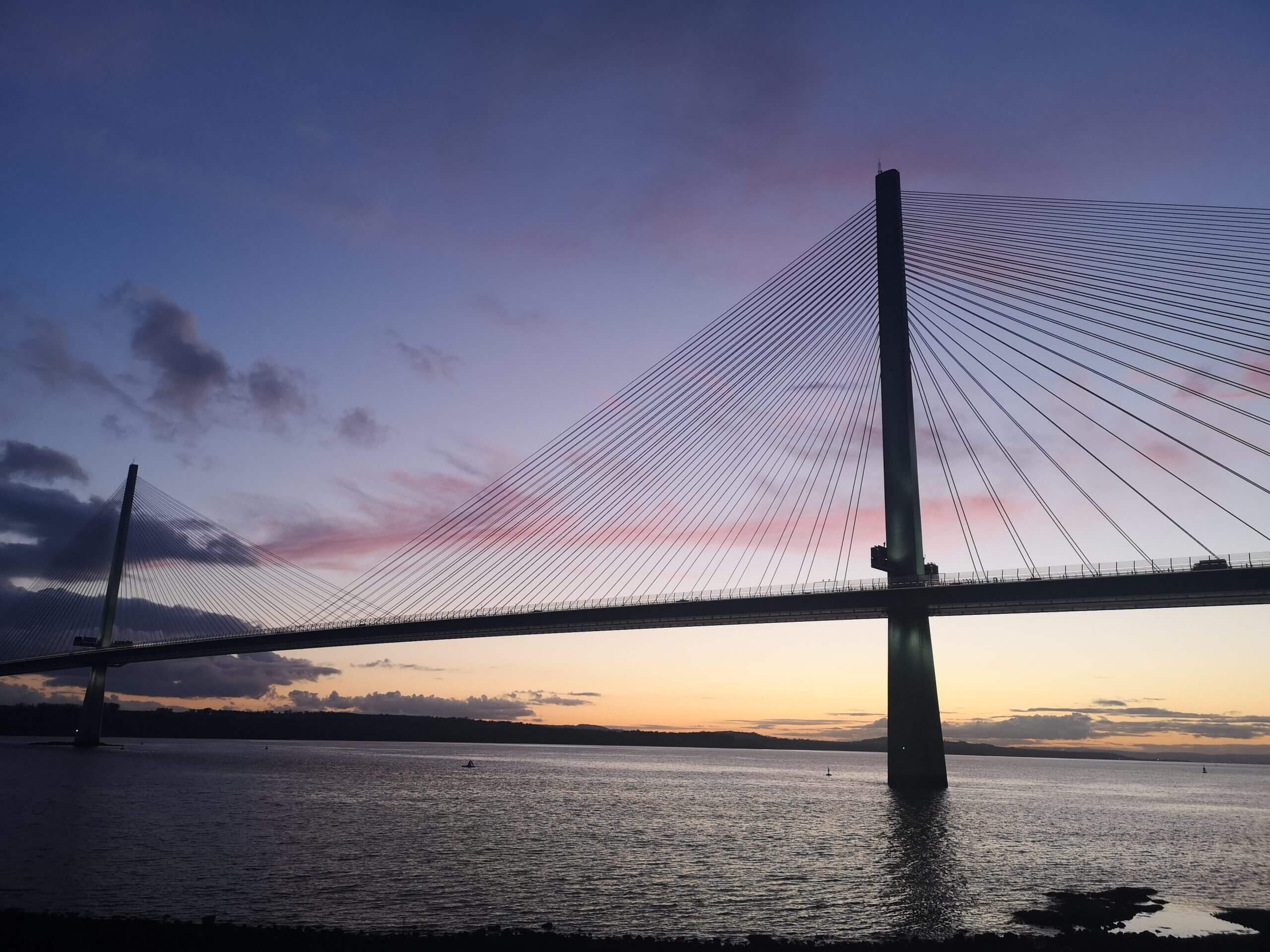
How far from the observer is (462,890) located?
25562 millimetres

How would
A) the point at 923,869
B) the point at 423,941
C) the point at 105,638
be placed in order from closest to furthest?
the point at 423,941 → the point at 923,869 → the point at 105,638

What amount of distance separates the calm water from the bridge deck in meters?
11.1

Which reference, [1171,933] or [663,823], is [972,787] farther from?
[1171,933]

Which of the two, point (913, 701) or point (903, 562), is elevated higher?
point (903, 562)

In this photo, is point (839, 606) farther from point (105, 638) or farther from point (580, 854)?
point (105, 638)

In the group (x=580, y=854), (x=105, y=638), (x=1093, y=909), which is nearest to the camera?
(x=1093, y=909)

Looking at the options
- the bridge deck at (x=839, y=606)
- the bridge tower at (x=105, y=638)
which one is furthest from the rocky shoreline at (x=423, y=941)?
the bridge tower at (x=105, y=638)

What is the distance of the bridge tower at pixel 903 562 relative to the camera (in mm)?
48656

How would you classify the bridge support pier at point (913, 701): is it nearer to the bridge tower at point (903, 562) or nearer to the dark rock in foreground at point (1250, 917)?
the bridge tower at point (903, 562)

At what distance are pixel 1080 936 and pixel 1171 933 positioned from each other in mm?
3701

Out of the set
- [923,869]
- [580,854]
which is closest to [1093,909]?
[923,869]

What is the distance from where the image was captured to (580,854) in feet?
109

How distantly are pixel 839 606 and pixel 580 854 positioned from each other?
946 inches

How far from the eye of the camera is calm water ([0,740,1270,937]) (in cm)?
2305
